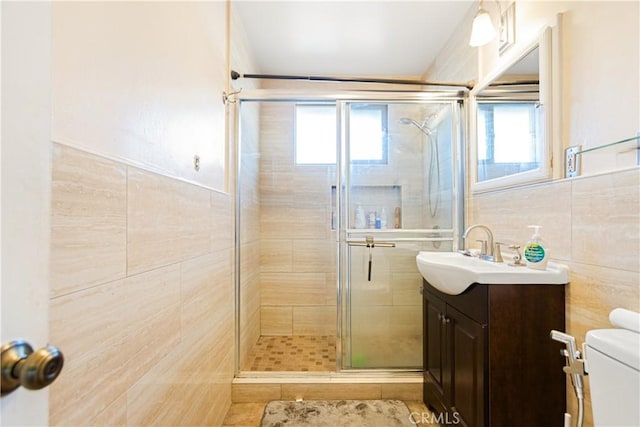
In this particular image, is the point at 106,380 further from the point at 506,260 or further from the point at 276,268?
the point at 276,268

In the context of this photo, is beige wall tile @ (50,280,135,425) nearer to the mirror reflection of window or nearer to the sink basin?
the sink basin

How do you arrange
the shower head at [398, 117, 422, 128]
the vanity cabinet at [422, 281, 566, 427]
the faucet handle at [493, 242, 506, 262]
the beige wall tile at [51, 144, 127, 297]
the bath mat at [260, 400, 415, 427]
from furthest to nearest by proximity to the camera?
the shower head at [398, 117, 422, 128]
the bath mat at [260, 400, 415, 427]
the faucet handle at [493, 242, 506, 262]
the vanity cabinet at [422, 281, 566, 427]
the beige wall tile at [51, 144, 127, 297]

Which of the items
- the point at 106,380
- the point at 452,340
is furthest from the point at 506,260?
the point at 106,380

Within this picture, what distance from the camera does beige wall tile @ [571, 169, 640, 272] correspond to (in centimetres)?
93

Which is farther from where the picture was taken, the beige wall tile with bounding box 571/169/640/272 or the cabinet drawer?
the cabinet drawer

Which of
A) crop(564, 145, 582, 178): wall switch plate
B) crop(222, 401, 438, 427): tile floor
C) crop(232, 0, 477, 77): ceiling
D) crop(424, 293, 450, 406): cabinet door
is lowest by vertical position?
crop(222, 401, 438, 427): tile floor

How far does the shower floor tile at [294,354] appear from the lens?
7.30 ft

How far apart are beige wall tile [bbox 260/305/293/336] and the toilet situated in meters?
2.31

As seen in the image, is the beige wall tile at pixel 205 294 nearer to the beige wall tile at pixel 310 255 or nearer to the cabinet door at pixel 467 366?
Result: the beige wall tile at pixel 310 255

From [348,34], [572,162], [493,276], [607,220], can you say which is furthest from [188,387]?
[348,34]

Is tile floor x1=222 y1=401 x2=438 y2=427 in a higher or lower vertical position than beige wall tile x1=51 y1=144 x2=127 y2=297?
lower

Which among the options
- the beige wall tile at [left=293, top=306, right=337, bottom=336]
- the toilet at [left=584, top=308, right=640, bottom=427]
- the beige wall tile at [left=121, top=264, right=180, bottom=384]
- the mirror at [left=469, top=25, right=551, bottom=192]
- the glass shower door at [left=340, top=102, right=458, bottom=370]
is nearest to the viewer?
the toilet at [left=584, top=308, right=640, bottom=427]

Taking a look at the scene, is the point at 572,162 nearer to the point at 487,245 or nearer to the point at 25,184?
the point at 487,245

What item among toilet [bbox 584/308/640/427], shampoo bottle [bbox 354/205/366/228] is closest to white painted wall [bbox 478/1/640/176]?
toilet [bbox 584/308/640/427]
